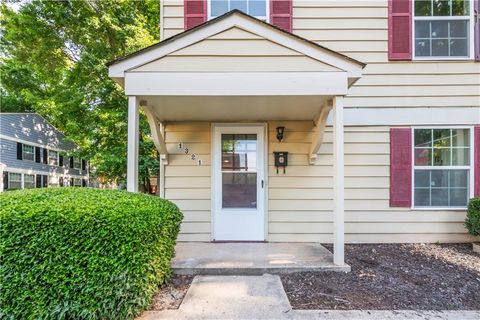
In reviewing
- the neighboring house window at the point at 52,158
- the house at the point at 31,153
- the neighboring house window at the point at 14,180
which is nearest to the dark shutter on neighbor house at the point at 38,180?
the house at the point at 31,153

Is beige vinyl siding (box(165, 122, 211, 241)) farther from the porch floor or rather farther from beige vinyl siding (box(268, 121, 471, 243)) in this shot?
beige vinyl siding (box(268, 121, 471, 243))

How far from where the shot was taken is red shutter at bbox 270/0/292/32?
181 inches

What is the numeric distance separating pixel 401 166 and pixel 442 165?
0.67 m

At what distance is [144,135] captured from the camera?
939cm

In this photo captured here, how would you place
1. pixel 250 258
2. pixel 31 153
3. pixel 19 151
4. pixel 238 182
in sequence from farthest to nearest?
pixel 31 153
pixel 19 151
pixel 238 182
pixel 250 258

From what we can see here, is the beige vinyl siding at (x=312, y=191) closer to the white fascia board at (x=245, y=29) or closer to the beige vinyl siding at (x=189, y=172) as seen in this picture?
the beige vinyl siding at (x=189, y=172)

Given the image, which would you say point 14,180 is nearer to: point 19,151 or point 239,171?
point 19,151

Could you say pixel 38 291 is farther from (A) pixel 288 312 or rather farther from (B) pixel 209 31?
(B) pixel 209 31

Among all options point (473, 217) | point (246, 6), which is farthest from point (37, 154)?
point (473, 217)

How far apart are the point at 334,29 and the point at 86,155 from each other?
899 cm

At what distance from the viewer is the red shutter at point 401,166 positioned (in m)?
4.60

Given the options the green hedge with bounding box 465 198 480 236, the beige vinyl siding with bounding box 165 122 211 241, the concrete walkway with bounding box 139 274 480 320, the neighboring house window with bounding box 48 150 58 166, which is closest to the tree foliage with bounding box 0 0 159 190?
the beige vinyl siding with bounding box 165 122 211 241

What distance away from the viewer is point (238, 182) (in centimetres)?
466

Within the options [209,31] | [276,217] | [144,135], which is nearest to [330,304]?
[276,217]
